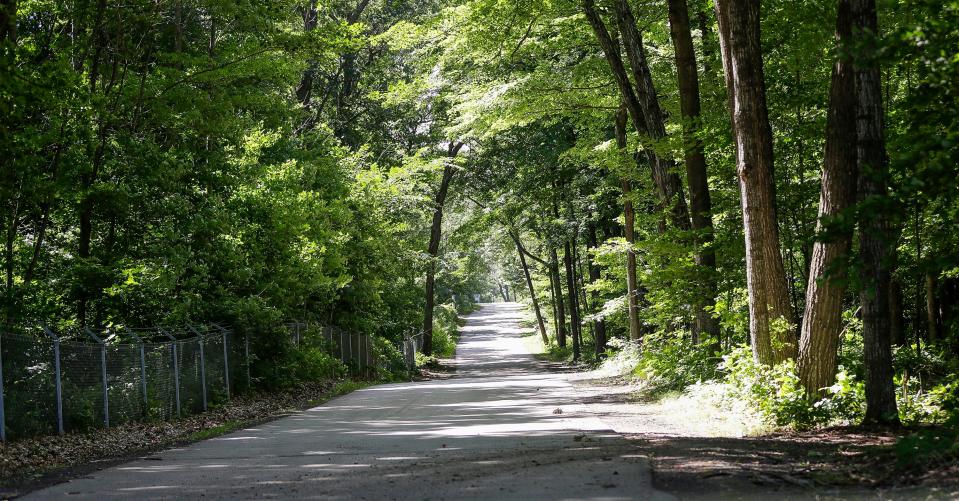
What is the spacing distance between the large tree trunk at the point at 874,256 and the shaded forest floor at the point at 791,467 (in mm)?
461

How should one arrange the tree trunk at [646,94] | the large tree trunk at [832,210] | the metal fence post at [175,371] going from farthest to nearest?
1. the tree trunk at [646,94]
2. the metal fence post at [175,371]
3. the large tree trunk at [832,210]

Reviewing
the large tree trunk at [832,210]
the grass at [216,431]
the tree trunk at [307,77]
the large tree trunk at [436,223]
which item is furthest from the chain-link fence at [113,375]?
the large tree trunk at [436,223]

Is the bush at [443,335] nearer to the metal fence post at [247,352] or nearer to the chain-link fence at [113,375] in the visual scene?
the metal fence post at [247,352]

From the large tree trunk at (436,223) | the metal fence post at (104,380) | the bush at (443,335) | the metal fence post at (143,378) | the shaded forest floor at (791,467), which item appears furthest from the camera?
the bush at (443,335)

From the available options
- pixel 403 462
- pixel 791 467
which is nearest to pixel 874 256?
pixel 791 467

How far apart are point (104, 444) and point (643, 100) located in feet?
38.6

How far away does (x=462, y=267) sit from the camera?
59.7 metres

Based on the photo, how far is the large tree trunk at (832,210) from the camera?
1018 centimetres

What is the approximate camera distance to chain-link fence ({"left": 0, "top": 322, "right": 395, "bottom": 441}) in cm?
1167

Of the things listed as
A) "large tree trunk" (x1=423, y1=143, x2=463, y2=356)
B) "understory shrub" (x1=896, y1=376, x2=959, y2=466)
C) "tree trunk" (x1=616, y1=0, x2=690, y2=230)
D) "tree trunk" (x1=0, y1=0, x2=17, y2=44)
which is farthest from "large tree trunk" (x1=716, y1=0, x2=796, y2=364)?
"large tree trunk" (x1=423, y1=143, x2=463, y2=356)

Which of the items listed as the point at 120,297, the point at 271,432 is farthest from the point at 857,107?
the point at 120,297

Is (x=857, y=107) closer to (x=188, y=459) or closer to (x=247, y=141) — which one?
(x=188, y=459)

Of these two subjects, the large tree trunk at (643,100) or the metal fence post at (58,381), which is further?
the large tree trunk at (643,100)

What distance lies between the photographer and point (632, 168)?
77.1ft
